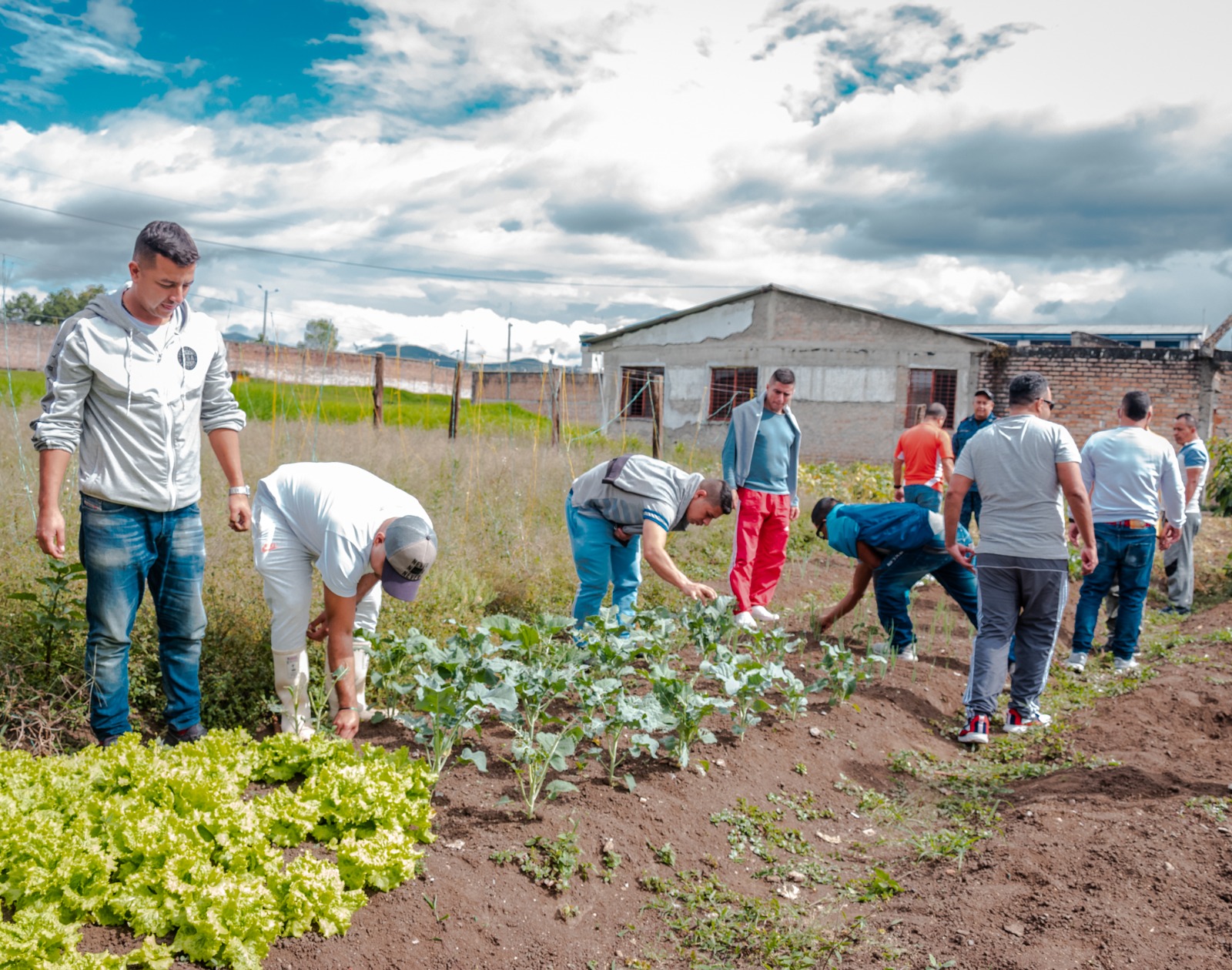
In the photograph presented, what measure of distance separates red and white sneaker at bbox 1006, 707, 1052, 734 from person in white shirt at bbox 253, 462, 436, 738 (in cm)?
320

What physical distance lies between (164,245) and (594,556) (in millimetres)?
2522

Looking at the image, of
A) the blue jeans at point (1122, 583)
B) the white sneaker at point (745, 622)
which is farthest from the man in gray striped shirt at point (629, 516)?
the blue jeans at point (1122, 583)

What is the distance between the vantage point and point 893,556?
526 centimetres

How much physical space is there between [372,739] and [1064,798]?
278cm

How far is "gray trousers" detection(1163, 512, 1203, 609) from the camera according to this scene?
739 centimetres

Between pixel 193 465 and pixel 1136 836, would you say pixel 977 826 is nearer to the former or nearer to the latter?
pixel 1136 836

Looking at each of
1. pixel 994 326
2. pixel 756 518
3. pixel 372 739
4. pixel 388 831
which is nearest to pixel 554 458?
pixel 756 518

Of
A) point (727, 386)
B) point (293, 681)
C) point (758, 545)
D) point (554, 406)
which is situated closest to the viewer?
point (293, 681)

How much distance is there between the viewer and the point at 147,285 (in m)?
3.03

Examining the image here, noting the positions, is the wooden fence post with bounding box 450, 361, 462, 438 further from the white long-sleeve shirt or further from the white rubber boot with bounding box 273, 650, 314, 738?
the white rubber boot with bounding box 273, 650, 314, 738

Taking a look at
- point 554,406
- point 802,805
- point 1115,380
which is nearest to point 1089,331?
point 1115,380

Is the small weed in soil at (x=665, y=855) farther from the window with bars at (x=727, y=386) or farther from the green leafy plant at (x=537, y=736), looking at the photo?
the window with bars at (x=727, y=386)

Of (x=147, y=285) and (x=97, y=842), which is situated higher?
(x=147, y=285)

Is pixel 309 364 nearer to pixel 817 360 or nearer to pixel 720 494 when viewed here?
pixel 817 360
